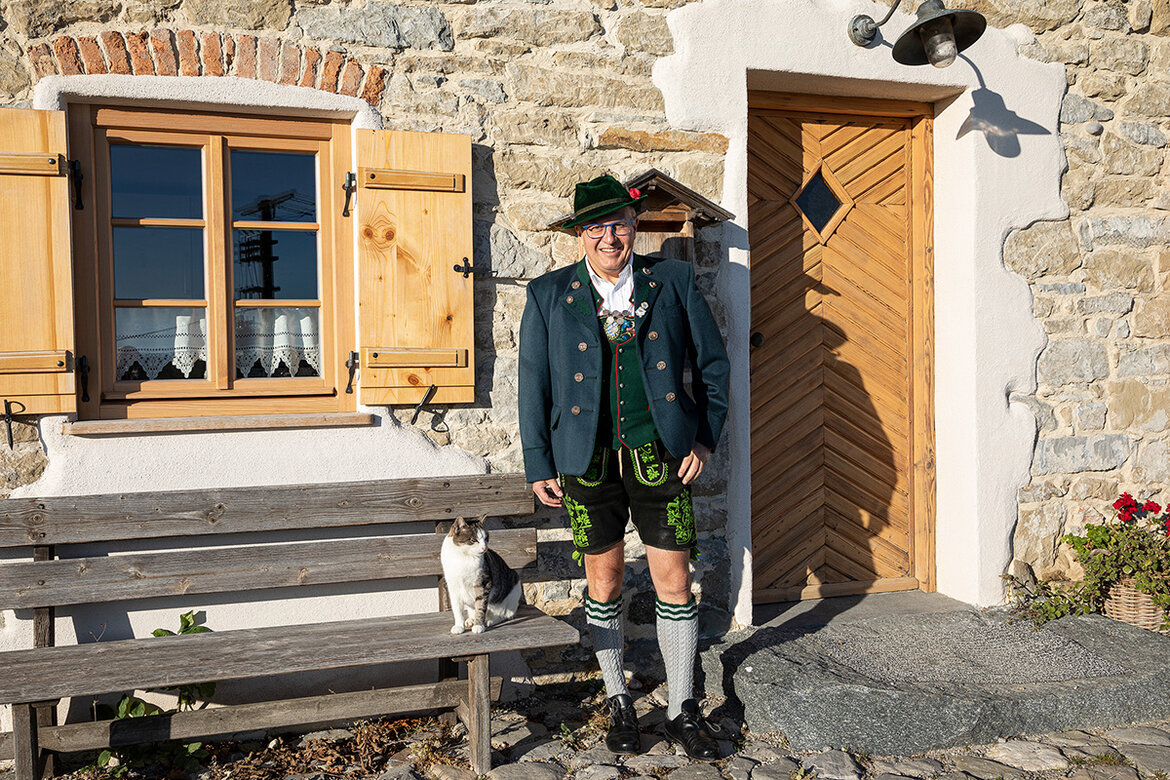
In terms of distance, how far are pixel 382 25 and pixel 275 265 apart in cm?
108

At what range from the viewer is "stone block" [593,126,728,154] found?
424 centimetres

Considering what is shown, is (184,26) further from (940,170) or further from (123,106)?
(940,170)

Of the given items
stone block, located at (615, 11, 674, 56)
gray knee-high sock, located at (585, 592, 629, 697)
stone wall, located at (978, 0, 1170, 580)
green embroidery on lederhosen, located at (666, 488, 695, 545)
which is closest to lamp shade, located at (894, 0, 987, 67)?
stone wall, located at (978, 0, 1170, 580)

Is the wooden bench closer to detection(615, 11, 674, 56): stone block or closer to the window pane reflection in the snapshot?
the window pane reflection

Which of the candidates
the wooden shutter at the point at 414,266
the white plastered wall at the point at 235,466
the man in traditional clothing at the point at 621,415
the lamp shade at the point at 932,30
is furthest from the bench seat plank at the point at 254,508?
the lamp shade at the point at 932,30

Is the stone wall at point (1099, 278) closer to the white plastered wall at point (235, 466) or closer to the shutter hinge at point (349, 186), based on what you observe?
the white plastered wall at point (235, 466)

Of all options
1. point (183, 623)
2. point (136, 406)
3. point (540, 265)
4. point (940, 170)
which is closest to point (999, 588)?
point (940, 170)

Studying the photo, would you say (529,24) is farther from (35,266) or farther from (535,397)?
(35,266)

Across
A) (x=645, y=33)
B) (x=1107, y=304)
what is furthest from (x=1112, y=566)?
(x=645, y=33)

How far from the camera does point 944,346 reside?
491 centimetres

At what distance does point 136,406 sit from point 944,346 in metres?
3.77

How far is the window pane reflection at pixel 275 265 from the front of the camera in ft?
13.1

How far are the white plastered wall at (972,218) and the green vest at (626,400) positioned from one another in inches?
41.1

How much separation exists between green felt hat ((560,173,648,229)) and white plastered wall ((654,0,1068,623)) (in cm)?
119
